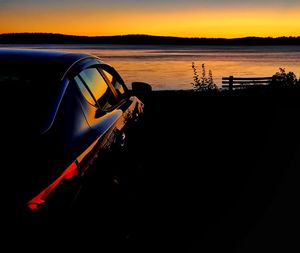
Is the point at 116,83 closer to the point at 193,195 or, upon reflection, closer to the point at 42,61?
the point at 193,195

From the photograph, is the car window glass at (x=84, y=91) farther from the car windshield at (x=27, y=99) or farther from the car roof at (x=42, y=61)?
the car windshield at (x=27, y=99)

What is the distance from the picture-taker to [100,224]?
117 inches

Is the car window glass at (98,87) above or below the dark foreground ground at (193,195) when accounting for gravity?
above

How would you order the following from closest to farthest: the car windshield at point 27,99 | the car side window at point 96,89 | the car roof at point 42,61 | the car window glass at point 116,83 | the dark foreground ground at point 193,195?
the car windshield at point 27,99 → the dark foreground ground at point 193,195 → the car roof at point 42,61 → the car side window at point 96,89 → the car window glass at point 116,83

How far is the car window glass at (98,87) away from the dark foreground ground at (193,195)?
417mm

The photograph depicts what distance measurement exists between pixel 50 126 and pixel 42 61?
107 cm

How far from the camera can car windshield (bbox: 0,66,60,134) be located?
111 inches

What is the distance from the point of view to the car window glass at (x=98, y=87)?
3956 mm

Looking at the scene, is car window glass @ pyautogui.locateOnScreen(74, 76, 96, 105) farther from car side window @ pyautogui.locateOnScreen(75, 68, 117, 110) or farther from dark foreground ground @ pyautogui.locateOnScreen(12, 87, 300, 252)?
dark foreground ground @ pyautogui.locateOnScreen(12, 87, 300, 252)

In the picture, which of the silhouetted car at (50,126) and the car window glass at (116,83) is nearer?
the silhouetted car at (50,126)

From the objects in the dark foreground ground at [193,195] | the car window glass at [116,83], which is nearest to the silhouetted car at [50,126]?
the dark foreground ground at [193,195]

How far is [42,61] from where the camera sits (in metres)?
3.69

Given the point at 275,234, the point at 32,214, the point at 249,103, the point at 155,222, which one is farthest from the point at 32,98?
the point at 249,103

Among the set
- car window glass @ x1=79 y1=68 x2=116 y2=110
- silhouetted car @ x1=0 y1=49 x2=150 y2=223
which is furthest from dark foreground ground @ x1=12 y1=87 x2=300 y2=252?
car window glass @ x1=79 y1=68 x2=116 y2=110
